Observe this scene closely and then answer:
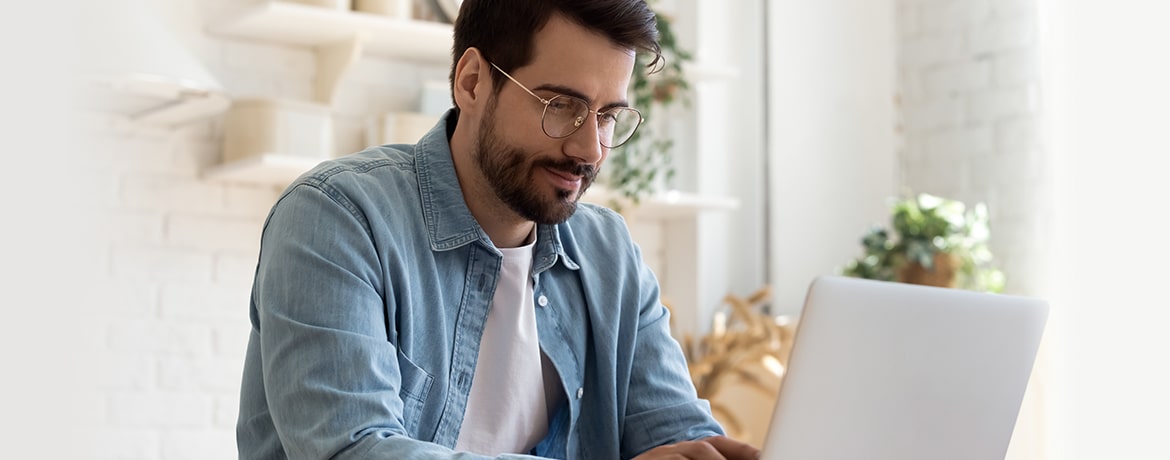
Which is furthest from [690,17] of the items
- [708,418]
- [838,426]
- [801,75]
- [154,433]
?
[838,426]

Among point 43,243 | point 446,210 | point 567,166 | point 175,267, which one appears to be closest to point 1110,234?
point 567,166

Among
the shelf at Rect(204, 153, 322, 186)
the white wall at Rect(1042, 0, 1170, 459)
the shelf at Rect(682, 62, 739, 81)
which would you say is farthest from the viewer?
the shelf at Rect(682, 62, 739, 81)

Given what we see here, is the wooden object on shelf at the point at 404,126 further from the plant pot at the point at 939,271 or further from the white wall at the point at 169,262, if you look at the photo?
the plant pot at the point at 939,271

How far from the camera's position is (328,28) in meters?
2.57

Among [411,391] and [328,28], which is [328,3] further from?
[411,391]

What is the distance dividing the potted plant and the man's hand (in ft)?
6.12

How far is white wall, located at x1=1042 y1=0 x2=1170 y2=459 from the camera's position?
2.73 metres

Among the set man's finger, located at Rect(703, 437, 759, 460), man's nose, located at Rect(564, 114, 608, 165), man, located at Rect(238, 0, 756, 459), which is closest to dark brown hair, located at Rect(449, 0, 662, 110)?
man, located at Rect(238, 0, 756, 459)

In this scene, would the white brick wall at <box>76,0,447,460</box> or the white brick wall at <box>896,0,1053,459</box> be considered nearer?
the white brick wall at <box>76,0,447,460</box>

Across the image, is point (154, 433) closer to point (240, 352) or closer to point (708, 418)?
point (240, 352)

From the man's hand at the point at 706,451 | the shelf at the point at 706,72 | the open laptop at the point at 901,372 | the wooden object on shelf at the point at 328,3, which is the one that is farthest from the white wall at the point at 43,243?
the open laptop at the point at 901,372

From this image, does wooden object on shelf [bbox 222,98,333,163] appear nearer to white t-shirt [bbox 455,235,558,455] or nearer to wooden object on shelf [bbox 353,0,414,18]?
wooden object on shelf [bbox 353,0,414,18]

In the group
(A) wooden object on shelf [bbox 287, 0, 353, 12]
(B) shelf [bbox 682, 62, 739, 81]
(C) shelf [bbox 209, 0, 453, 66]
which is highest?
(A) wooden object on shelf [bbox 287, 0, 353, 12]

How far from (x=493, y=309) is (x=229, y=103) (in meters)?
1.16
